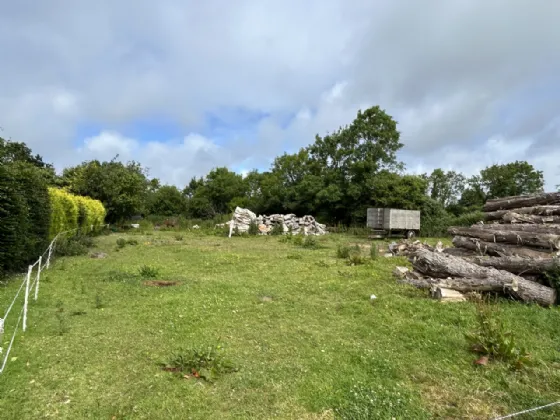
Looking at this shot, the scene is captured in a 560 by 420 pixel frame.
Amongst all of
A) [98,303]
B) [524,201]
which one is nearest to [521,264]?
[524,201]

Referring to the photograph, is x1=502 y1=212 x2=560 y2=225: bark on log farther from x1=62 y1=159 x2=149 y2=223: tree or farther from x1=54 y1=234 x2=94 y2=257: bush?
x1=62 y1=159 x2=149 y2=223: tree

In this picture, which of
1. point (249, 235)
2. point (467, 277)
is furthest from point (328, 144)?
point (467, 277)

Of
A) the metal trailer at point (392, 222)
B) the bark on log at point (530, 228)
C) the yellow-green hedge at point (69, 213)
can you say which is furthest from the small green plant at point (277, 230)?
the bark on log at point (530, 228)

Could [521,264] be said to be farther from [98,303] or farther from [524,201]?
[98,303]

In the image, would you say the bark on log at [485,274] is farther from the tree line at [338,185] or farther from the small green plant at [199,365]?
the tree line at [338,185]

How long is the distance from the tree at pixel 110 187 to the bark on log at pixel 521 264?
2325 centimetres

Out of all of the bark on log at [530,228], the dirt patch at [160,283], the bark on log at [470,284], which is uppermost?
the bark on log at [530,228]

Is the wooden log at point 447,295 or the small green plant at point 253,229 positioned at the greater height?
the small green plant at point 253,229

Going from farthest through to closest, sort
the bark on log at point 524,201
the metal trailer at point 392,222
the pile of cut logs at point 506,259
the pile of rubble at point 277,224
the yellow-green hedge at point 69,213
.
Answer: the pile of rubble at point 277,224 < the metal trailer at point 392,222 < the yellow-green hedge at point 69,213 < the bark on log at point 524,201 < the pile of cut logs at point 506,259

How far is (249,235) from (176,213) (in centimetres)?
2347

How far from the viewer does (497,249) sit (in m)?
8.16

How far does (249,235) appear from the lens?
2092cm

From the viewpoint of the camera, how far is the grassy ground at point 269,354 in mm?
3098

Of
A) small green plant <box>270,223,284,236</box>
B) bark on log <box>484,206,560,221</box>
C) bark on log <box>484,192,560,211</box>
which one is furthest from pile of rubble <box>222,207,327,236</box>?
bark on log <box>484,206,560,221</box>
